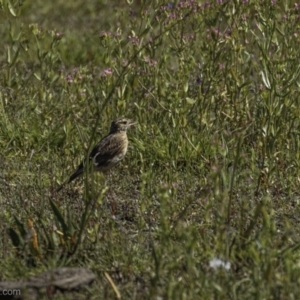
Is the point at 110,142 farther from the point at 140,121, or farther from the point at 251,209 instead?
the point at 251,209

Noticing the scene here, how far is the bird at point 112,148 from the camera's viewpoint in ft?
24.8

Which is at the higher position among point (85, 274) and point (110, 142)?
point (110, 142)

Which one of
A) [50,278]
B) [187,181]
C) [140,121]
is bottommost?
[50,278]

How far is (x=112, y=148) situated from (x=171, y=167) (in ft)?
1.58

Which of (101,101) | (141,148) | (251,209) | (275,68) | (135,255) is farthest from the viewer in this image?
(101,101)

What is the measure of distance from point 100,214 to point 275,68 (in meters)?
1.99

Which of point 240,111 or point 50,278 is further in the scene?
point 240,111

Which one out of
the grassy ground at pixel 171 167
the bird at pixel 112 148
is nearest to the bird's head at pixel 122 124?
the bird at pixel 112 148

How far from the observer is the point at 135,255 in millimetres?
5715

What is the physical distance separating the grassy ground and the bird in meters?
0.11

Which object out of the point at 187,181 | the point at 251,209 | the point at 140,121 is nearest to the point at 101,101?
the point at 140,121

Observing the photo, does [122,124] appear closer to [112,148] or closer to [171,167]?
[112,148]

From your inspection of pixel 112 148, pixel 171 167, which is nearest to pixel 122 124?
pixel 112 148

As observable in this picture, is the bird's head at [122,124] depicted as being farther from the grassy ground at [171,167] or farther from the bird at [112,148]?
→ the grassy ground at [171,167]
